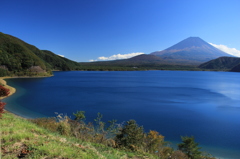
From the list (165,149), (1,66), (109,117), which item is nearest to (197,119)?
(109,117)

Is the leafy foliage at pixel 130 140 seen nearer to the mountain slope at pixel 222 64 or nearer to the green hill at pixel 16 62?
the green hill at pixel 16 62

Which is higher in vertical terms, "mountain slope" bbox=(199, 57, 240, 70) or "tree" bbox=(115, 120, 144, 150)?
"mountain slope" bbox=(199, 57, 240, 70)

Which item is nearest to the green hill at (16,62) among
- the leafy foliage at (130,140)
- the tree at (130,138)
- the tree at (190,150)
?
the leafy foliage at (130,140)

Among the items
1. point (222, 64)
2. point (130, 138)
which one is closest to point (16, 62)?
point (130, 138)

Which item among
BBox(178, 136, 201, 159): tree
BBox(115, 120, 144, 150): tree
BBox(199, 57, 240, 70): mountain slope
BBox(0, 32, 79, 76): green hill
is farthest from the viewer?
BBox(199, 57, 240, 70): mountain slope

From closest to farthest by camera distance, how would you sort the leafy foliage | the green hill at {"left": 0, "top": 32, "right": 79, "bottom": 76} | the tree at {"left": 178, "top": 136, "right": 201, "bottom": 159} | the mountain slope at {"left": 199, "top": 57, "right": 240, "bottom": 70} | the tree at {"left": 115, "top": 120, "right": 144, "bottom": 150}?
the tree at {"left": 115, "top": 120, "right": 144, "bottom": 150}
the leafy foliage
the tree at {"left": 178, "top": 136, "right": 201, "bottom": 159}
the green hill at {"left": 0, "top": 32, "right": 79, "bottom": 76}
the mountain slope at {"left": 199, "top": 57, "right": 240, "bottom": 70}

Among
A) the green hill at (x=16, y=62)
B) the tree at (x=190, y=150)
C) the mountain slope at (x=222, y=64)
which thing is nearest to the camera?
the tree at (x=190, y=150)

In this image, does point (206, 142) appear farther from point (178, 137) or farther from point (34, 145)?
point (34, 145)

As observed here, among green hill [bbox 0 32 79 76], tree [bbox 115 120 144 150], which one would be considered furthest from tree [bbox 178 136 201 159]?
green hill [bbox 0 32 79 76]

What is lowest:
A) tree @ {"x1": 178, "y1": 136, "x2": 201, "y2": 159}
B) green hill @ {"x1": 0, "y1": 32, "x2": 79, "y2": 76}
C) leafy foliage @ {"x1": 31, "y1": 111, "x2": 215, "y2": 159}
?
tree @ {"x1": 178, "y1": 136, "x2": 201, "y2": 159}

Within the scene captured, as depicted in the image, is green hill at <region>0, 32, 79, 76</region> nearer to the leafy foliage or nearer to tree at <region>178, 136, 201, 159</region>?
the leafy foliage

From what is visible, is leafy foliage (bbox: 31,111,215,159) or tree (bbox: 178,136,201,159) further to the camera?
tree (bbox: 178,136,201,159)

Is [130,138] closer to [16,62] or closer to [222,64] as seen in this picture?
[16,62]

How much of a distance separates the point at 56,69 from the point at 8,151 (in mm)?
121230
